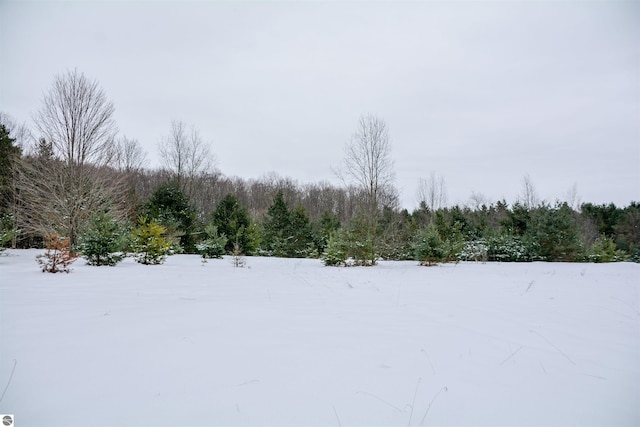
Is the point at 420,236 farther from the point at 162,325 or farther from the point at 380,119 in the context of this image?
the point at 162,325

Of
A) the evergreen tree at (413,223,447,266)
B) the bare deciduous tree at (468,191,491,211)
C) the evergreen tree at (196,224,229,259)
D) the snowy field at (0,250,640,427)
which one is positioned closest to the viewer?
the snowy field at (0,250,640,427)

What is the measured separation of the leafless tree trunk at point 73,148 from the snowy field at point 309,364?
1217 cm

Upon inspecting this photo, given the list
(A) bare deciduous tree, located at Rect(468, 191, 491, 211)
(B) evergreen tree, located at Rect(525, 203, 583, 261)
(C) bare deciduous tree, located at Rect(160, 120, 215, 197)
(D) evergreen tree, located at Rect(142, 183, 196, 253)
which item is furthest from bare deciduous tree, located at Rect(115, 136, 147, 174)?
(A) bare deciduous tree, located at Rect(468, 191, 491, 211)

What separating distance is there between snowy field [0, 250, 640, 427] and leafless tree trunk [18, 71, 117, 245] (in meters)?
12.2

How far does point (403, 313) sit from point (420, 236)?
Answer: 10.3 m

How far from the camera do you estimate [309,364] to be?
215 cm

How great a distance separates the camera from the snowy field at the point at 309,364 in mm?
1635

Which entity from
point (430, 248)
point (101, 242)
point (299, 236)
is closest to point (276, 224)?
point (299, 236)

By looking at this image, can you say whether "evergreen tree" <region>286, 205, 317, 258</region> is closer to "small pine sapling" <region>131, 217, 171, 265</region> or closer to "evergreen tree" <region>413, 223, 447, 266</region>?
"evergreen tree" <region>413, 223, 447, 266</region>

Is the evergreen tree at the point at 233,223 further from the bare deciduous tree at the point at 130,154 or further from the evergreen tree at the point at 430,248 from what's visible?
the bare deciduous tree at the point at 130,154

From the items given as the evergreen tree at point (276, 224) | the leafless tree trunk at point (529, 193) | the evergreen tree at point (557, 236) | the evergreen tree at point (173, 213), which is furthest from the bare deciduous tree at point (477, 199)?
the evergreen tree at point (173, 213)

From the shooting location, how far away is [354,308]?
3926 millimetres

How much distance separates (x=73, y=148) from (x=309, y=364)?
56.2ft

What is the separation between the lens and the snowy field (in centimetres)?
163
